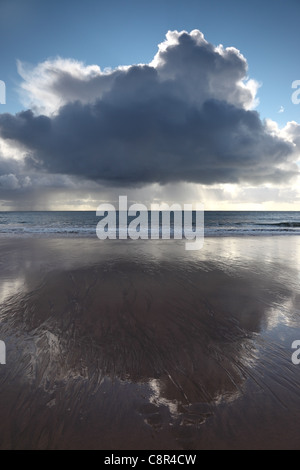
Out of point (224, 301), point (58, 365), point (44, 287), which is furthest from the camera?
point (44, 287)

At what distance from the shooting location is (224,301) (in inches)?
241

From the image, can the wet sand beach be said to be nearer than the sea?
Yes

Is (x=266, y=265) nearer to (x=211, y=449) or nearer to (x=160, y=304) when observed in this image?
(x=160, y=304)

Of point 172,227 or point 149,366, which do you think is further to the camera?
point 172,227

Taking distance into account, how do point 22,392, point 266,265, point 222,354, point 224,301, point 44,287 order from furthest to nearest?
point 266,265
point 44,287
point 224,301
point 222,354
point 22,392

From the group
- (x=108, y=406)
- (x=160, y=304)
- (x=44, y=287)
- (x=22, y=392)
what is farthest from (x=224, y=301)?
(x=44, y=287)

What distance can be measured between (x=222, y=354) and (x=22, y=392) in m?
3.20

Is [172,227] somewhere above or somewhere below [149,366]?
above

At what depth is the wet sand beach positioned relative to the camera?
7.93 ft

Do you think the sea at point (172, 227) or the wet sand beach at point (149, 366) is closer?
the wet sand beach at point (149, 366)

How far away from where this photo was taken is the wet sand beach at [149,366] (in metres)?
2.42

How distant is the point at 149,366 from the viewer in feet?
11.5

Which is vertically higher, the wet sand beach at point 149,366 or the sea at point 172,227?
the sea at point 172,227

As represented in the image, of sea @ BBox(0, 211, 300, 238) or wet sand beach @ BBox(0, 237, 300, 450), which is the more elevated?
sea @ BBox(0, 211, 300, 238)
